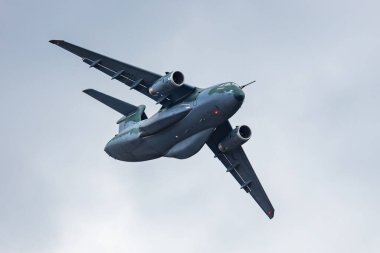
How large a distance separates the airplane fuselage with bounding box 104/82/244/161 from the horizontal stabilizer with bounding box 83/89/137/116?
2.22 m

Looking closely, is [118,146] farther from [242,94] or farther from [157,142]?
[242,94]

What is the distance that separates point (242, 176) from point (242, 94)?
36.0 ft

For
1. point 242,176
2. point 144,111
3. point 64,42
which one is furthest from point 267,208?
point 64,42

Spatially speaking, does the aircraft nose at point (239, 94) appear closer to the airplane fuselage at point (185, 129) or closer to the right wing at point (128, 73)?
the airplane fuselage at point (185, 129)

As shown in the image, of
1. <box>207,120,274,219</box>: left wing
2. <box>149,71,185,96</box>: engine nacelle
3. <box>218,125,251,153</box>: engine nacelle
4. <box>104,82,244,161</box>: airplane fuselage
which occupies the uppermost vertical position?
<box>149,71,185,96</box>: engine nacelle

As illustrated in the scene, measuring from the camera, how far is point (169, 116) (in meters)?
56.1

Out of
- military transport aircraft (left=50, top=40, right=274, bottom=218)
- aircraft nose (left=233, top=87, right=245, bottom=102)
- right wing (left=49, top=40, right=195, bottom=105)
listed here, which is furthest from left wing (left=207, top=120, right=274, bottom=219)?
aircraft nose (left=233, top=87, right=245, bottom=102)

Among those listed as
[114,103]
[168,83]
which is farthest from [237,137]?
[114,103]

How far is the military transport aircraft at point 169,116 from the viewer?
5481cm

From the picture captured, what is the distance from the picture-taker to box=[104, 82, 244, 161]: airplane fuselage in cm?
5456

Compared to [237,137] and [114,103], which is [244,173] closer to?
[237,137]

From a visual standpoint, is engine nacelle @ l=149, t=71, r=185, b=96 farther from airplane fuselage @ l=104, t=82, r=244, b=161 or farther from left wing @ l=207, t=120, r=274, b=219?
left wing @ l=207, t=120, r=274, b=219

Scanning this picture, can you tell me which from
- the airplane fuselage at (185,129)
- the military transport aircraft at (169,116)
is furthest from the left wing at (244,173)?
the airplane fuselage at (185,129)

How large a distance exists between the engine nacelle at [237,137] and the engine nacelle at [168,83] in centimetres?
653
